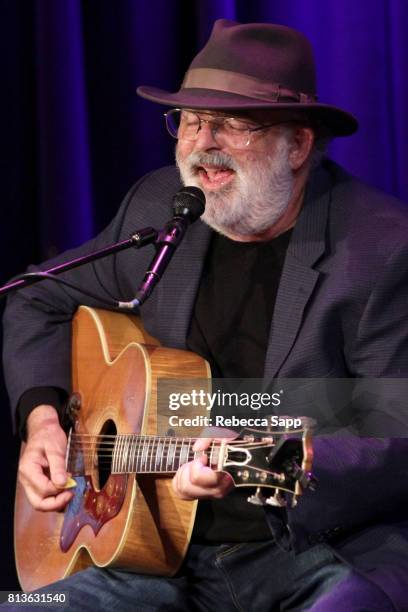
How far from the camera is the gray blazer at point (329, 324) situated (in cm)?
224

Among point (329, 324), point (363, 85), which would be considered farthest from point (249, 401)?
point (363, 85)

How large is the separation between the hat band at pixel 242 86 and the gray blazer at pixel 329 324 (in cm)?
25

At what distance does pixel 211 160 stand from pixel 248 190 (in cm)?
13

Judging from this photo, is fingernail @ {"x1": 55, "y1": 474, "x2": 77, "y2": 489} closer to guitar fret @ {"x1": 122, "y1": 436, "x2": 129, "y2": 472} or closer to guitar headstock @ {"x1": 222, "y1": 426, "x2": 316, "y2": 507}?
guitar fret @ {"x1": 122, "y1": 436, "x2": 129, "y2": 472}

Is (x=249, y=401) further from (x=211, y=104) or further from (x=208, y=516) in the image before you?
(x=211, y=104)

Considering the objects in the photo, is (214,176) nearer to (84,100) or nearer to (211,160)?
(211,160)

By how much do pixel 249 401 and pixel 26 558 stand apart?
33.8 inches

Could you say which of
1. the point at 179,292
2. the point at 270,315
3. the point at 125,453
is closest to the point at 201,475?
the point at 125,453

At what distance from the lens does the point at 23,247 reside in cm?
357

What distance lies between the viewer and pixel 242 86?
261cm

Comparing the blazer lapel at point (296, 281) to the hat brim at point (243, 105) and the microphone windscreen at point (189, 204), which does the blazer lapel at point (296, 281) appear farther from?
the microphone windscreen at point (189, 204)

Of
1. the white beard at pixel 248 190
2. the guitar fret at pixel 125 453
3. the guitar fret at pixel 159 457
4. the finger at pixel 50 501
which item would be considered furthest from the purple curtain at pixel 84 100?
the guitar fret at pixel 159 457

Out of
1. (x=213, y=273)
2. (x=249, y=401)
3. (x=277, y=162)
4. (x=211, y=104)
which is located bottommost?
(x=249, y=401)

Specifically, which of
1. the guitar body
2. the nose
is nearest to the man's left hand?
the guitar body
